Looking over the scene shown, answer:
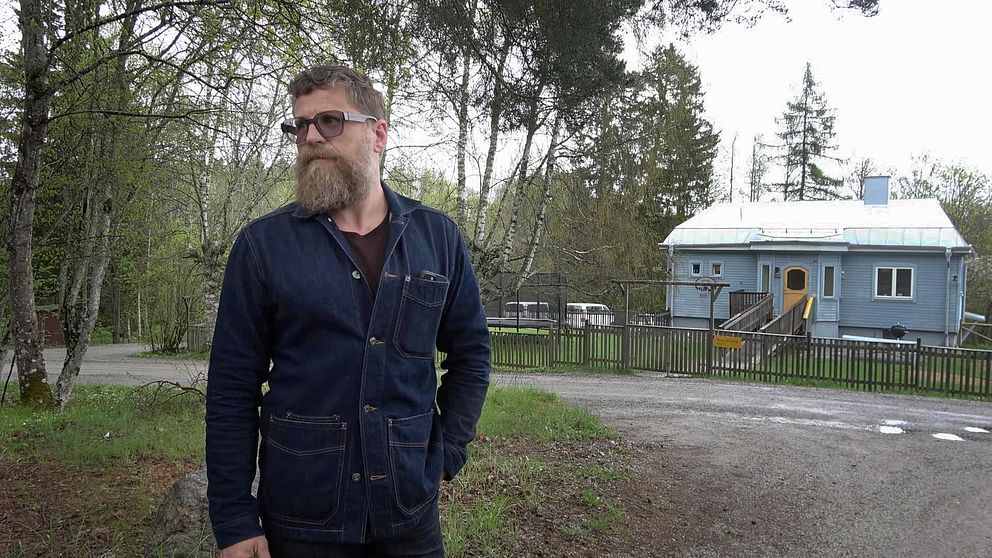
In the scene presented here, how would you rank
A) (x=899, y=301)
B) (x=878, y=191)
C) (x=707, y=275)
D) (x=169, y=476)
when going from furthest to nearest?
(x=707, y=275)
(x=878, y=191)
(x=899, y=301)
(x=169, y=476)

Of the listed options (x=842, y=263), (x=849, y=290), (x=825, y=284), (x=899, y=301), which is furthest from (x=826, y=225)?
(x=899, y=301)

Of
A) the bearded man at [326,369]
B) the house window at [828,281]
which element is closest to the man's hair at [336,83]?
the bearded man at [326,369]

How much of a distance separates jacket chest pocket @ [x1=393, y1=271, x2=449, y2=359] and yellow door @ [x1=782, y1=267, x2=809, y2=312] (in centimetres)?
2306

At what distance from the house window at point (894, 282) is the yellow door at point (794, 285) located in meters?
2.19

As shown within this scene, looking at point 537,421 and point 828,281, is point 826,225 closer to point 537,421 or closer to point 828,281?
point 828,281

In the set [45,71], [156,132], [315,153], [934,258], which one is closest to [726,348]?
[934,258]

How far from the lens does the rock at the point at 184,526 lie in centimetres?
324

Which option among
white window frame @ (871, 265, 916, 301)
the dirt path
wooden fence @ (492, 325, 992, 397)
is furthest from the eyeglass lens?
white window frame @ (871, 265, 916, 301)

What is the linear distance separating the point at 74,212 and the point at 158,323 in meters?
17.9

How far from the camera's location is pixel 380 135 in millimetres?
2107

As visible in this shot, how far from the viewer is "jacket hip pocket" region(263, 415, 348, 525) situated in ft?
5.83

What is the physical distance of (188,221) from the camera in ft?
55.8

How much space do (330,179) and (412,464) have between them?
874 mm

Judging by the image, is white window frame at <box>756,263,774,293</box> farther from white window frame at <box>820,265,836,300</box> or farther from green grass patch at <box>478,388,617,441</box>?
green grass patch at <box>478,388,617,441</box>
